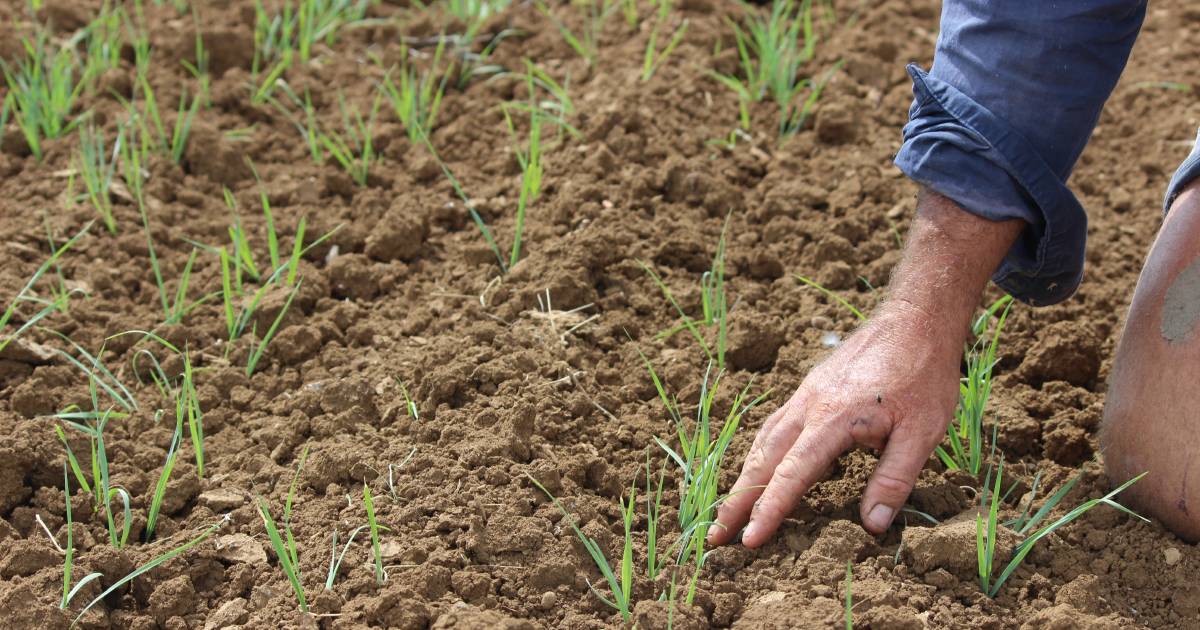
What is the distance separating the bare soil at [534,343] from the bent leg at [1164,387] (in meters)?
0.07

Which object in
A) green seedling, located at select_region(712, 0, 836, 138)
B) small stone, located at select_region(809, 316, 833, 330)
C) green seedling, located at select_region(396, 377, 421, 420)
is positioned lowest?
green seedling, located at select_region(396, 377, 421, 420)

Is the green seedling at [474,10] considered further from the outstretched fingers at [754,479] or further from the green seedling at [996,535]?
the green seedling at [996,535]

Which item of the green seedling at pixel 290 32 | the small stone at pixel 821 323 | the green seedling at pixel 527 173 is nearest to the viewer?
the small stone at pixel 821 323

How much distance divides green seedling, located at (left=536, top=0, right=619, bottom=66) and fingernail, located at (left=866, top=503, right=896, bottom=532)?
1.65m

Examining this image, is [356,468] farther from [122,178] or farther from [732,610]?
[122,178]

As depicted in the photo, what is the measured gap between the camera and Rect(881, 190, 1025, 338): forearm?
1935 millimetres

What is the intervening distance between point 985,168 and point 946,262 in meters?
0.16

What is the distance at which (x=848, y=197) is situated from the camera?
2.74m

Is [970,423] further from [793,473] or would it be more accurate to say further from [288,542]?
[288,542]

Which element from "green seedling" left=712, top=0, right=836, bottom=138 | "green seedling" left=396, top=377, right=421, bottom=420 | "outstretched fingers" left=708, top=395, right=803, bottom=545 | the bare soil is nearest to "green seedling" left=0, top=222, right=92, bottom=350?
the bare soil

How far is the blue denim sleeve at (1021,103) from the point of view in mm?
1917

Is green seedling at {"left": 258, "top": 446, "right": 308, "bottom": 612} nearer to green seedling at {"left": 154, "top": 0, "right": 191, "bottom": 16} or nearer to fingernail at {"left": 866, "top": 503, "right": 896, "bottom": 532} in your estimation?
fingernail at {"left": 866, "top": 503, "right": 896, "bottom": 532}

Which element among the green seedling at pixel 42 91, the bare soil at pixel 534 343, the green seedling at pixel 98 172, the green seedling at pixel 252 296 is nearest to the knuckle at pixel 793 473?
the bare soil at pixel 534 343

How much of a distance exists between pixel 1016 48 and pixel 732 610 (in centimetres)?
97
